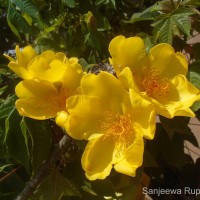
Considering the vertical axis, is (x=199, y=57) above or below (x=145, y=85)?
below

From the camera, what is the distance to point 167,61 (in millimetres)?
737

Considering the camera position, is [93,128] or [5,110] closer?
[93,128]

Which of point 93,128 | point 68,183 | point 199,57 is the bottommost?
point 68,183

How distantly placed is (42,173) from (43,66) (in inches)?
9.1

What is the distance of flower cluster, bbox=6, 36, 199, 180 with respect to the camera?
636 mm

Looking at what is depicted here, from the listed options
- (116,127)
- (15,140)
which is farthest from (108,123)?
(15,140)

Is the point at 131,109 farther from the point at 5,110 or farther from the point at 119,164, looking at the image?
the point at 5,110

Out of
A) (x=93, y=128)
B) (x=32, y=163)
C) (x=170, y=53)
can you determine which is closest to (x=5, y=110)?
(x=32, y=163)

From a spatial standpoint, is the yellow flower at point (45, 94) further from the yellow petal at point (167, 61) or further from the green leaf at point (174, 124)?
the green leaf at point (174, 124)

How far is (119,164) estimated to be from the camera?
644 mm

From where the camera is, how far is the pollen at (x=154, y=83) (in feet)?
2.32

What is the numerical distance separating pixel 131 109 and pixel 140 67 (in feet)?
0.34

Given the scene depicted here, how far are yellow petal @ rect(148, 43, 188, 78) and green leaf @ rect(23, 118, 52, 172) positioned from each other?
0.83ft

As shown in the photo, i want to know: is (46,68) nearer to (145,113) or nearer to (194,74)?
(145,113)
